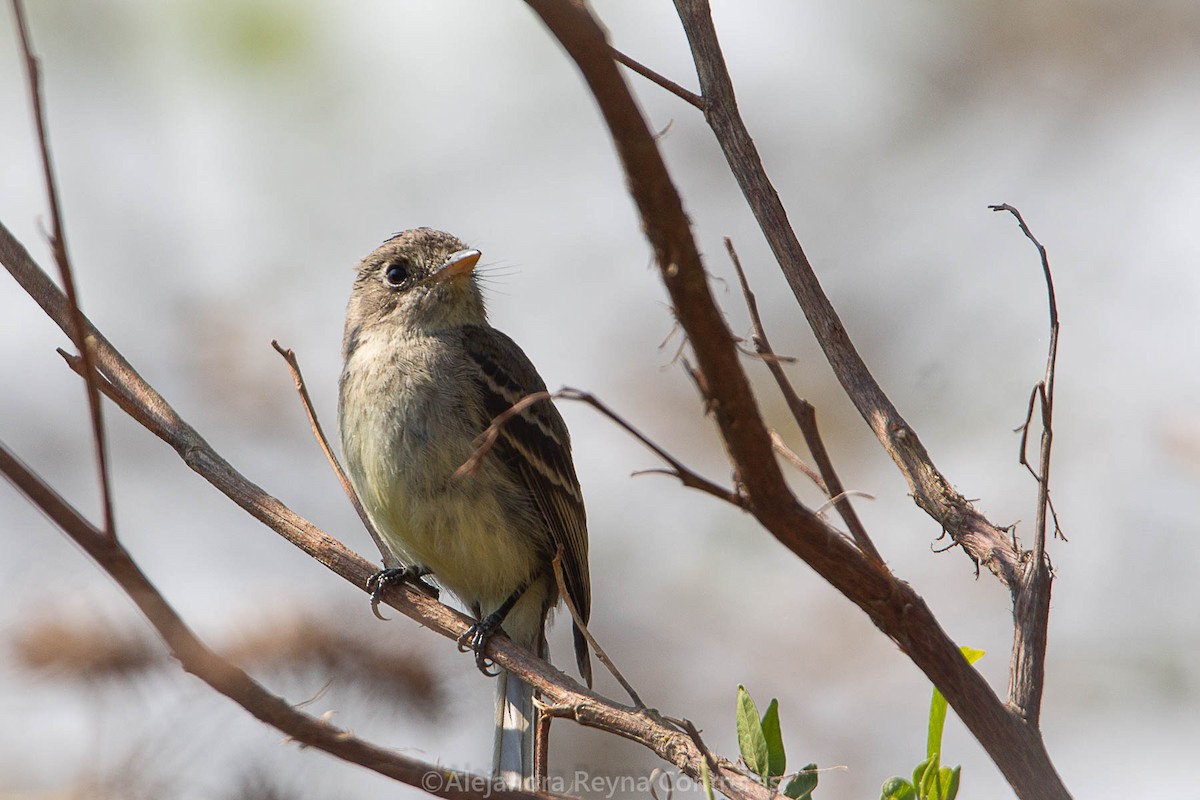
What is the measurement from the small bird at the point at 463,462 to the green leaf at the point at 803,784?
1.84 metres

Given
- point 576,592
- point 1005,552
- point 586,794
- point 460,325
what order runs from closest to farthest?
point 1005,552, point 586,794, point 576,592, point 460,325

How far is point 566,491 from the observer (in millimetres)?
5477

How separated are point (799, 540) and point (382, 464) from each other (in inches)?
127

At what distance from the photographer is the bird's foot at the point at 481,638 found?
161 inches

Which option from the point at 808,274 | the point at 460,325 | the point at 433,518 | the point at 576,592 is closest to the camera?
the point at 808,274

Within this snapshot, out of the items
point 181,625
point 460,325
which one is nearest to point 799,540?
point 181,625

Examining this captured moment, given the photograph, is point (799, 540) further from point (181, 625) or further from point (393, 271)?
point (393, 271)

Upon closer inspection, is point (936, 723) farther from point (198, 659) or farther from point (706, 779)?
point (198, 659)

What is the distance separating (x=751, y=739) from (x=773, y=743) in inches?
4.5

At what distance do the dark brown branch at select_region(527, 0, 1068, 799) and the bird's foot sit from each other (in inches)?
85.1

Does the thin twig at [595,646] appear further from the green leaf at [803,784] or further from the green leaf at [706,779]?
the green leaf at [803,784]

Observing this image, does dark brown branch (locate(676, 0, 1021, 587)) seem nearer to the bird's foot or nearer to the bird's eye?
the bird's foot

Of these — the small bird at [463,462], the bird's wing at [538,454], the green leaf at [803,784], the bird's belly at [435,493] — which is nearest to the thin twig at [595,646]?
the green leaf at [803,784]

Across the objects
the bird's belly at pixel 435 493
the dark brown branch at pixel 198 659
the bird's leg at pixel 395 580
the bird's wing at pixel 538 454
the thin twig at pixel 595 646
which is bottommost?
the dark brown branch at pixel 198 659
